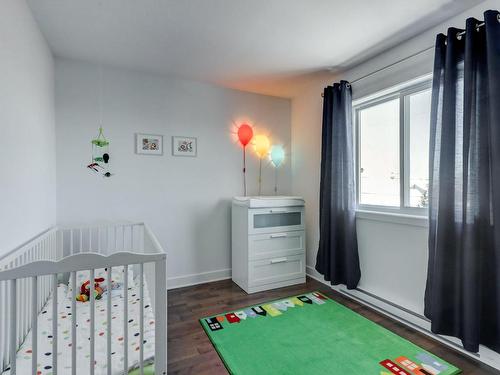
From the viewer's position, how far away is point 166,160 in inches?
115

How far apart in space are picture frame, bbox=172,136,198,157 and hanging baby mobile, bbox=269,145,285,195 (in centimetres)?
98

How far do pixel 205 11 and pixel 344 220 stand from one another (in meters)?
2.11

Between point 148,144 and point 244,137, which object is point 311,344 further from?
point 148,144

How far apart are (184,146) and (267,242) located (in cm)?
141

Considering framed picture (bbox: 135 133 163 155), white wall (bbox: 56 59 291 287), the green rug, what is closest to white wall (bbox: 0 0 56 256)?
white wall (bbox: 56 59 291 287)

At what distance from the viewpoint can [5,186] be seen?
55.9 inches

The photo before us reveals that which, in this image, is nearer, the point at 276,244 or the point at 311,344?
the point at 311,344

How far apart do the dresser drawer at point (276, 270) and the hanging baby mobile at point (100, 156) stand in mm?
1761


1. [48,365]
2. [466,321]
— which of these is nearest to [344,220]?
[466,321]

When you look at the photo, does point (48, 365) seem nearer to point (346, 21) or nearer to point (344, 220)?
point (344, 220)

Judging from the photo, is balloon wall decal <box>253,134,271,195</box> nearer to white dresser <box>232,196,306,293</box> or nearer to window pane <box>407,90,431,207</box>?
white dresser <box>232,196,306,293</box>

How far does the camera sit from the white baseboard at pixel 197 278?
292cm

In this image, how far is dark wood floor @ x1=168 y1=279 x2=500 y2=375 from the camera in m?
1.67

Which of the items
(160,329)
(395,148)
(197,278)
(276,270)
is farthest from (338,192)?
(160,329)
